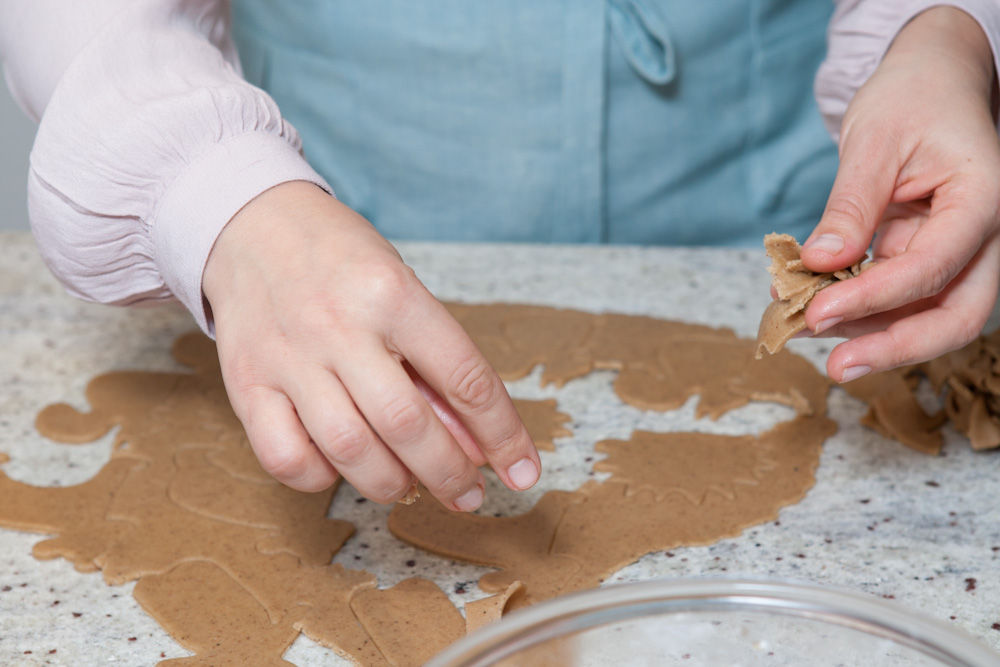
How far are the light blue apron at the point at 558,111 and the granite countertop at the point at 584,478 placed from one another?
11cm

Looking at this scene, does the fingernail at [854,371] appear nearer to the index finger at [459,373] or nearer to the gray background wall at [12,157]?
the index finger at [459,373]

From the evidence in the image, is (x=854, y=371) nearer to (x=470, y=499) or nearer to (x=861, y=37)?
(x=470, y=499)

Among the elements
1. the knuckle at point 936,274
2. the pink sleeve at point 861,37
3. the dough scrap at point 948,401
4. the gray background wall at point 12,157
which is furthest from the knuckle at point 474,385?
the gray background wall at point 12,157

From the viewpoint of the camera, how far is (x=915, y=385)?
93cm

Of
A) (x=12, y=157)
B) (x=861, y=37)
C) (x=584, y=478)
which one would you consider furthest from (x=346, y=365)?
(x=12, y=157)

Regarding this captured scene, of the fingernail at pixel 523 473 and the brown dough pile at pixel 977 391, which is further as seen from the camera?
the brown dough pile at pixel 977 391

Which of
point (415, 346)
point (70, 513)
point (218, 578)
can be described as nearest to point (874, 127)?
point (415, 346)

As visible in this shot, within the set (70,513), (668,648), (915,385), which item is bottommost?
(70,513)

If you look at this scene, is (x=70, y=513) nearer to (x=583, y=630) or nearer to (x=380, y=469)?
(x=380, y=469)

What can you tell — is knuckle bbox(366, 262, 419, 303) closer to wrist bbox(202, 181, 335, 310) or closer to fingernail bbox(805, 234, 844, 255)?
wrist bbox(202, 181, 335, 310)

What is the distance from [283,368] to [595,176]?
0.77m

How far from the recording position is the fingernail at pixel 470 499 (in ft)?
2.03

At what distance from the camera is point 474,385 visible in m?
0.56

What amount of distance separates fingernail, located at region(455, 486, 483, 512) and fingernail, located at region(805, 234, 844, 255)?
0.32 metres
